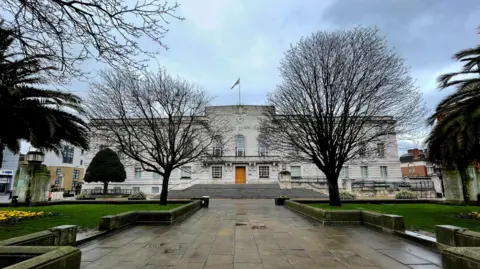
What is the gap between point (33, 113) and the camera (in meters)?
10.3

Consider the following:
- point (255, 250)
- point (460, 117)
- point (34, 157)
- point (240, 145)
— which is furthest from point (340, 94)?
point (240, 145)

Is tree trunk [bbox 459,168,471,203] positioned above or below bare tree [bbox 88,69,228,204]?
below

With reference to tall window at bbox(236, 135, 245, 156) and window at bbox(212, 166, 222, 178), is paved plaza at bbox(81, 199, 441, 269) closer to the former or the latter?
window at bbox(212, 166, 222, 178)

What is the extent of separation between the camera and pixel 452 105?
35.9ft

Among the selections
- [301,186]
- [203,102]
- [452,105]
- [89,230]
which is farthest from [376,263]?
[301,186]

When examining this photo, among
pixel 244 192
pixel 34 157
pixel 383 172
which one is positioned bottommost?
pixel 244 192

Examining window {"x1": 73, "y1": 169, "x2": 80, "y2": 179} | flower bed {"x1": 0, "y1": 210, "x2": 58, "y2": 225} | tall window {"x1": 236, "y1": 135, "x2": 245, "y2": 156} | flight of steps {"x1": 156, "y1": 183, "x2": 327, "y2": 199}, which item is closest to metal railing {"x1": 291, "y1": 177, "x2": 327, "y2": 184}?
flight of steps {"x1": 156, "y1": 183, "x2": 327, "y2": 199}

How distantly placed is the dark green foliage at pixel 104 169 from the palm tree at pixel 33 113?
60.7 feet

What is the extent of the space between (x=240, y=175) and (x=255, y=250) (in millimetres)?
35991

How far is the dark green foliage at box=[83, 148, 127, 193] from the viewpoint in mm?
30464

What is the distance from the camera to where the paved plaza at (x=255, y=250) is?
4973mm

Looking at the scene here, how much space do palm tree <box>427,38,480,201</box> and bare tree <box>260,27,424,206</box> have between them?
1862 mm

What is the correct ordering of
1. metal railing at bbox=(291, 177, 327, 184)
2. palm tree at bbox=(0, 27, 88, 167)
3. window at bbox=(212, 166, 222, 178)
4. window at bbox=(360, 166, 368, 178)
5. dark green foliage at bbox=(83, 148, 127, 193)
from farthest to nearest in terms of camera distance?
1. window at bbox=(212, 166, 222, 178)
2. window at bbox=(360, 166, 368, 178)
3. metal railing at bbox=(291, 177, 327, 184)
4. dark green foliage at bbox=(83, 148, 127, 193)
5. palm tree at bbox=(0, 27, 88, 167)

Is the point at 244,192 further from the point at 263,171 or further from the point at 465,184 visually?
the point at 465,184
